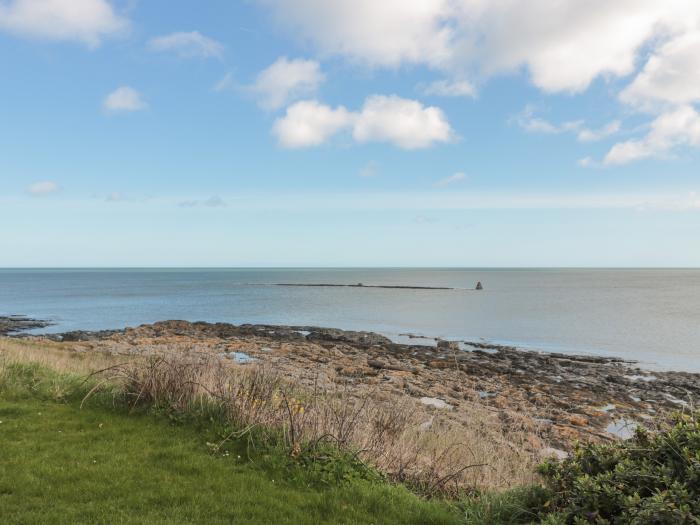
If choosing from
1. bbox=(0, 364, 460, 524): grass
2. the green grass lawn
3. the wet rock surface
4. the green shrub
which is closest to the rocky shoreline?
bbox=(0, 364, 460, 524): grass

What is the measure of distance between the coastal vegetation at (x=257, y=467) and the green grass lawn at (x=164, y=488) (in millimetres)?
19

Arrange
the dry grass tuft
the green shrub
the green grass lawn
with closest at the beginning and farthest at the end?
the green shrub
the green grass lawn
the dry grass tuft

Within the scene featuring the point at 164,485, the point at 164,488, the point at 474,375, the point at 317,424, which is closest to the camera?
the point at 164,488

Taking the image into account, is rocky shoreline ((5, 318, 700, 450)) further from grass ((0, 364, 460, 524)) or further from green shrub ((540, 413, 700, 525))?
green shrub ((540, 413, 700, 525))

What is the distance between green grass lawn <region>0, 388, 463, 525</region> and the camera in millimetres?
5023

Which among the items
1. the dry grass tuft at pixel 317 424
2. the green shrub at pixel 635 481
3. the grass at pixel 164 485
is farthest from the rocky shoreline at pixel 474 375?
the green shrub at pixel 635 481

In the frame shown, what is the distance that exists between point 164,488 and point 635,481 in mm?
4867

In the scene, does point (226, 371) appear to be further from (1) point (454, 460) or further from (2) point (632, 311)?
(2) point (632, 311)

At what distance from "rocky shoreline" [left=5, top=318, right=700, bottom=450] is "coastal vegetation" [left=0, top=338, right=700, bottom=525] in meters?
4.33

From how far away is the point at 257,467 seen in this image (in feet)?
20.7

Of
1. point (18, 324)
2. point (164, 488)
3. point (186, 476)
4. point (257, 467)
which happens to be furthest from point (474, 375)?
point (18, 324)

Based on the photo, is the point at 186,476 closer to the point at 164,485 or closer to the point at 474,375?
the point at 164,485

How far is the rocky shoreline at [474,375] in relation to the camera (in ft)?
53.6

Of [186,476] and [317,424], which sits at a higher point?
[317,424]
